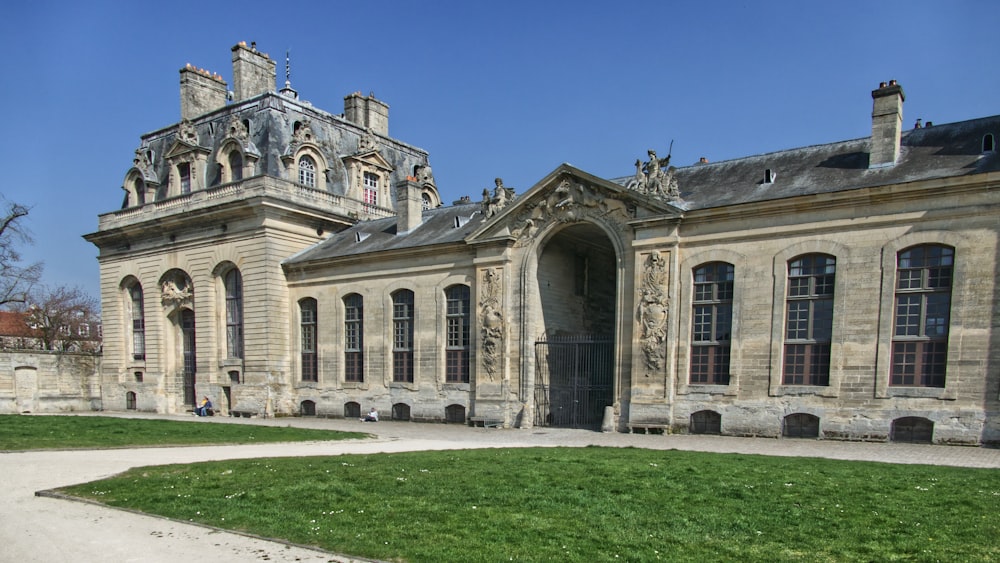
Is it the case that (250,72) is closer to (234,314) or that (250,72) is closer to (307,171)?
(307,171)

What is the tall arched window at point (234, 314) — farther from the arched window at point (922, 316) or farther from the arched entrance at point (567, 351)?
the arched window at point (922, 316)

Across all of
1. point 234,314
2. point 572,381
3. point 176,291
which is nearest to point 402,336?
point 572,381

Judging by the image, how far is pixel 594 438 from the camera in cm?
1966

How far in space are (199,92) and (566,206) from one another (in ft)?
80.5

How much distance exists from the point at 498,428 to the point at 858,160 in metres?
13.9

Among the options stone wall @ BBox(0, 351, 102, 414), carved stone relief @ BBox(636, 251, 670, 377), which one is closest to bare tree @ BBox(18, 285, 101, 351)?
stone wall @ BBox(0, 351, 102, 414)

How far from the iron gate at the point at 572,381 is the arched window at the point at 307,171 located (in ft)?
49.8

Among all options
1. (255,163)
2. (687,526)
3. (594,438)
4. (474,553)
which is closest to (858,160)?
(594,438)

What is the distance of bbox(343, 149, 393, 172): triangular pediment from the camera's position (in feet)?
116

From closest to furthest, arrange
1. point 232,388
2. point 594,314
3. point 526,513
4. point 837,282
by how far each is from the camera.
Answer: point 526,513, point 837,282, point 594,314, point 232,388

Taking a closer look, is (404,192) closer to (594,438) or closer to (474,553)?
(594,438)

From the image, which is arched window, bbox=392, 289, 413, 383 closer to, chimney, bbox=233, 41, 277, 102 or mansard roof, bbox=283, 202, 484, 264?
mansard roof, bbox=283, 202, 484, 264

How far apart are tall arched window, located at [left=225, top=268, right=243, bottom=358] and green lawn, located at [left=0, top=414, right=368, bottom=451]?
8520mm

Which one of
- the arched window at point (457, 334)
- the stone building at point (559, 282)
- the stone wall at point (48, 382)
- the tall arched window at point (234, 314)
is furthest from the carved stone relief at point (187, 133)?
the arched window at point (457, 334)
